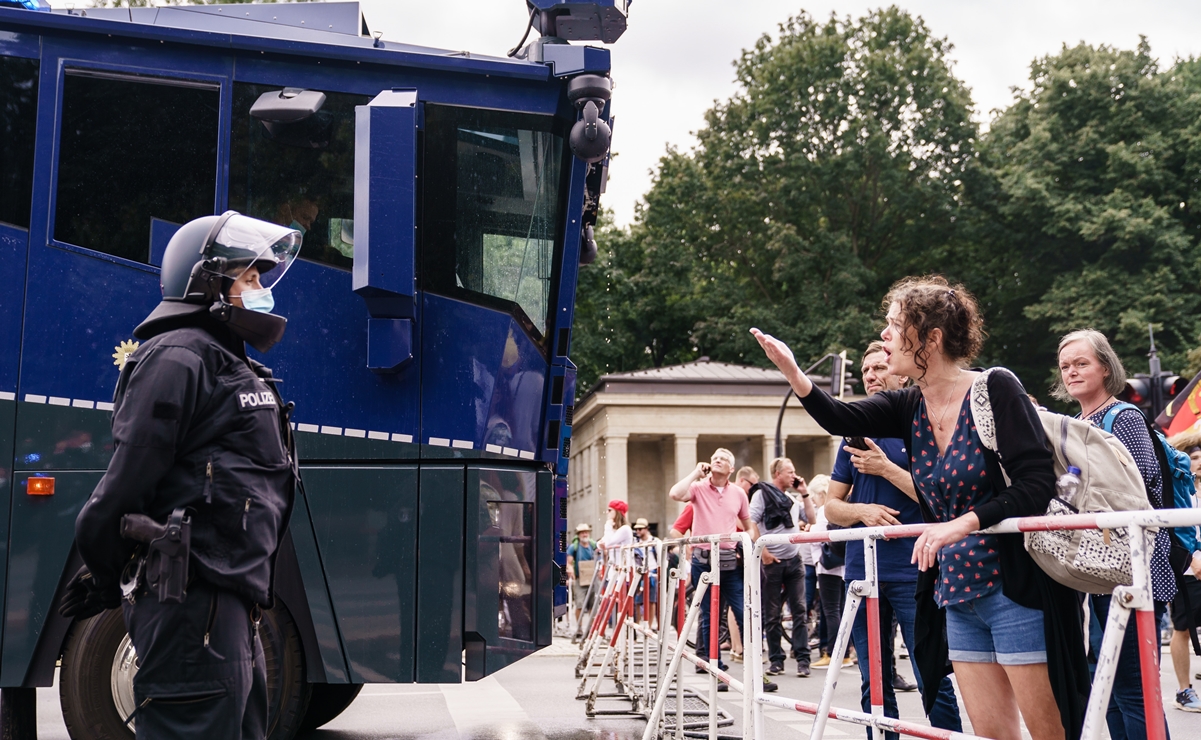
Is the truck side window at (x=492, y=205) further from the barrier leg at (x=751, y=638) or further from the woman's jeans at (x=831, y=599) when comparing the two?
the woman's jeans at (x=831, y=599)

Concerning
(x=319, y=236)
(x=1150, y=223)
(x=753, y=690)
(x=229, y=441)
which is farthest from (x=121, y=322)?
(x=1150, y=223)

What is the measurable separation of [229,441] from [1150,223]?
43.1 metres

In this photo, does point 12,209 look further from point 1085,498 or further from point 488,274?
point 1085,498

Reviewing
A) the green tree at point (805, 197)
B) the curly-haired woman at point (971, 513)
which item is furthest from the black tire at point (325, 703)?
the green tree at point (805, 197)

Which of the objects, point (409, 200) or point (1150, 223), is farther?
point (1150, 223)

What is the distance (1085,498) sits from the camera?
3586mm

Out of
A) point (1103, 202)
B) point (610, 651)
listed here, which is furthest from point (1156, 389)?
point (1103, 202)

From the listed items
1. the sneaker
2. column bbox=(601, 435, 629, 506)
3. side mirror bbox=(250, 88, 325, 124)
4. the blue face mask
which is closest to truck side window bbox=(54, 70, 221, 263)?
side mirror bbox=(250, 88, 325, 124)

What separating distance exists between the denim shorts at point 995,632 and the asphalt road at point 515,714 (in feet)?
13.6

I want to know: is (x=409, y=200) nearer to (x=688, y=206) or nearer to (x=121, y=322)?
(x=121, y=322)

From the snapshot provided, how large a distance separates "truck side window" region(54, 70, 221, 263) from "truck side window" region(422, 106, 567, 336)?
47.0 inches

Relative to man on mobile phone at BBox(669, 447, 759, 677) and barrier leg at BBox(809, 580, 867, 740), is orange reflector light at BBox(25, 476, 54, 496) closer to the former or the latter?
barrier leg at BBox(809, 580, 867, 740)

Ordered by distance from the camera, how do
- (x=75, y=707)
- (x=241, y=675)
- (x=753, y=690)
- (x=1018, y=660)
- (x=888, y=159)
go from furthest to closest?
1. (x=888, y=159)
2. (x=75, y=707)
3. (x=753, y=690)
4. (x=1018, y=660)
5. (x=241, y=675)

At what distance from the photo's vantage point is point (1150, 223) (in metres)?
41.1
